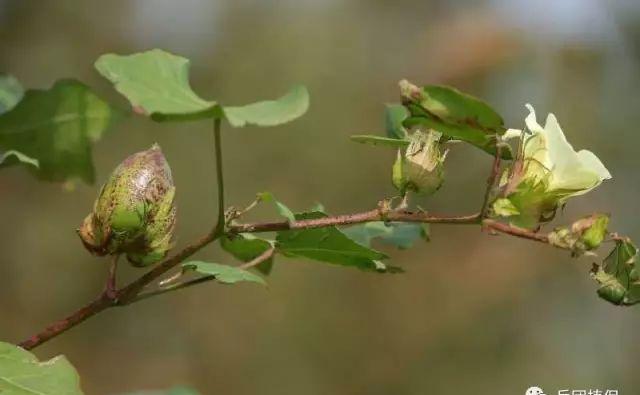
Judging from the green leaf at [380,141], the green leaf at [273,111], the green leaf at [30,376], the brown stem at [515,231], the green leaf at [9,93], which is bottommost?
the green leaf at [30,376]

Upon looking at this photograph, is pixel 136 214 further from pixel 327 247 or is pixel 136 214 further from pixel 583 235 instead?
pixel 583 235

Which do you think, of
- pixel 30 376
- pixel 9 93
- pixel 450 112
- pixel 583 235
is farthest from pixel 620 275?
pixel 9 93

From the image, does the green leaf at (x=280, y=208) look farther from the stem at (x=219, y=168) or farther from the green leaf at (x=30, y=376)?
the green leaf at (x=30, y=376)

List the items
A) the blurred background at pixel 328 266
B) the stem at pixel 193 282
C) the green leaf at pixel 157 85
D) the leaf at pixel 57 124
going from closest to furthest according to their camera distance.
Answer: the green leaf at pixel 157 85, the stem at pixel 193 282, the leaf at pixel 57 124, the blurred background at pixel 328 266

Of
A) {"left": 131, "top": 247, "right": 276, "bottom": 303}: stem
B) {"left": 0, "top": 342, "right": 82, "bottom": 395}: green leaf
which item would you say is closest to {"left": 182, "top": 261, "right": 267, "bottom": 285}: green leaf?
{"left": 131, "top": 247, "right": 276, "bottom": 303}: stem

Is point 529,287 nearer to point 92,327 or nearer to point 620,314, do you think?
point 620,314

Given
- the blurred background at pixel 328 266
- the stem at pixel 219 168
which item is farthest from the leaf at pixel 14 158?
the blurred background at pixel 328 266
